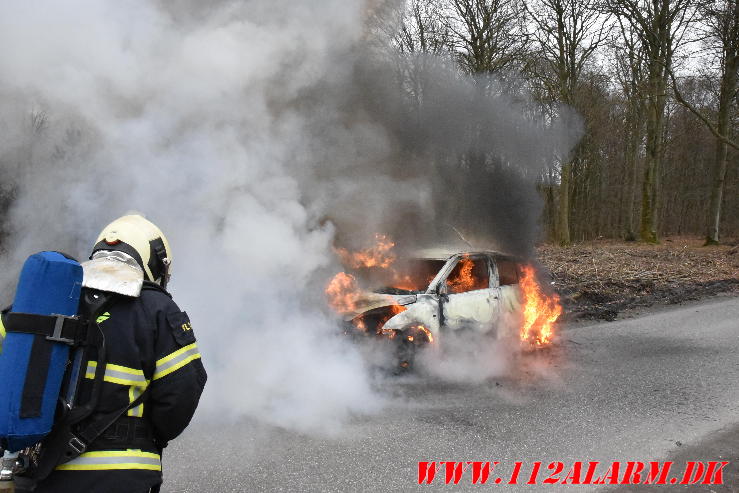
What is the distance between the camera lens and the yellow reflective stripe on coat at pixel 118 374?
6.19 feet

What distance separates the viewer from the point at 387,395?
5.42 metres

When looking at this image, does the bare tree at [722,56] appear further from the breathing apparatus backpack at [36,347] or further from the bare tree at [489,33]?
the breathing apparatus backpack at [36,347]

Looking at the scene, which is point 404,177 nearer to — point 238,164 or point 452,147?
point 452,147

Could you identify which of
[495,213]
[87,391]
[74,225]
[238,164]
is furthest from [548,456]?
[495,213]

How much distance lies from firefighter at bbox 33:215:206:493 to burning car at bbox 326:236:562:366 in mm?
3995

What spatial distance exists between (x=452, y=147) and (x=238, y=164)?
14.8 feet

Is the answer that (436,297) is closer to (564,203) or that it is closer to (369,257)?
(369,257)

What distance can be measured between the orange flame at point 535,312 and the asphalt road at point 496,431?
87cm

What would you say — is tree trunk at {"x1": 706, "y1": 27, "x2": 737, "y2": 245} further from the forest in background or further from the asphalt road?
the asphalt road

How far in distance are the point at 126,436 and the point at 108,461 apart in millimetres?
96

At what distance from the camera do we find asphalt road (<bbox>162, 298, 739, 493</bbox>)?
12.3 ft

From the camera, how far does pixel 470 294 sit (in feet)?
22.1

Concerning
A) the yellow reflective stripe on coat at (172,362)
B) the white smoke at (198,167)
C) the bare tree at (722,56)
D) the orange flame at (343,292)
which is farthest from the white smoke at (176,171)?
the bare tree at (722,56)

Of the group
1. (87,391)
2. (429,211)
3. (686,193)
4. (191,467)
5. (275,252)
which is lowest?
(191,467)
